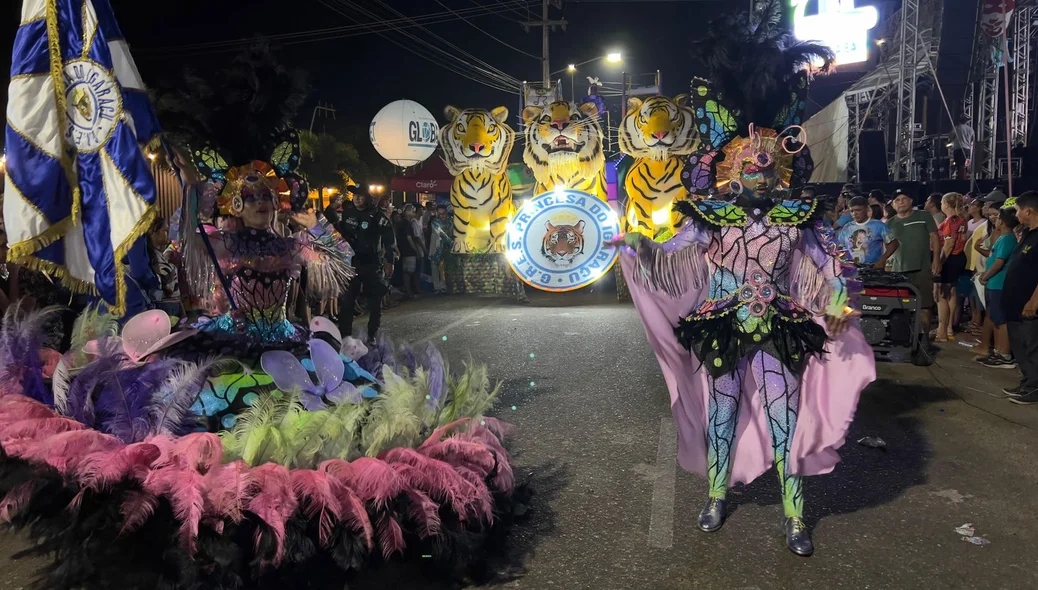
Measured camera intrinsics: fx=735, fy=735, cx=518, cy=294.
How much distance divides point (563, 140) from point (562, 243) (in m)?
2.07

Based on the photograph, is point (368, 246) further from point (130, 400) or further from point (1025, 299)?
point (1025, 299)

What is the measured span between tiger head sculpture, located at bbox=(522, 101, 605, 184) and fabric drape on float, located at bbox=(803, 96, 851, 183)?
10933 mm

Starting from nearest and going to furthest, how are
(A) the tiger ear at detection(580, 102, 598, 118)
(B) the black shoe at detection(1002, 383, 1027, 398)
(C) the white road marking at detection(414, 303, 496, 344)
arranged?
(B) the black shoe at detection(1002, 383, 1027, 398)
(C) the white road marking at detection(414, 303, 496, 344)
(A) the tiger ear at detection(580, 102, 598, 118)

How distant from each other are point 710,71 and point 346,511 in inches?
113

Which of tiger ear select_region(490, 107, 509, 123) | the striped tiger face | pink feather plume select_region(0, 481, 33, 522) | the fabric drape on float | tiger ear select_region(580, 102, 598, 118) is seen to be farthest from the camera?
the fabric drape on float

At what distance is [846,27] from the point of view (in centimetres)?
2628

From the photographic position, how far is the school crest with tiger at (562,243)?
10164 mm

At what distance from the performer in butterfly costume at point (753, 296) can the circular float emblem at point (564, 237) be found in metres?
6.17

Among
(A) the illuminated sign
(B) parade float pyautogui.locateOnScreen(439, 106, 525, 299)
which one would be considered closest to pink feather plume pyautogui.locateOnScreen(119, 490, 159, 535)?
(B) parade float pyautogui.locateOnScreen(439, 106, 525, 299)

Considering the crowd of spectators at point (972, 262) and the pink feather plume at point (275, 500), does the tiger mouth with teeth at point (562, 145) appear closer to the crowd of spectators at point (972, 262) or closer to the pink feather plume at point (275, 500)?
the crowd of spectators at point (972, 262)

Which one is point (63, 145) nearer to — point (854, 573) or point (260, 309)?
point (260, 309)

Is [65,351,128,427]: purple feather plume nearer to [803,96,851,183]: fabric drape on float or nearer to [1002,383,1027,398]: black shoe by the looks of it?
[1002,383,1027,398]: black shoe

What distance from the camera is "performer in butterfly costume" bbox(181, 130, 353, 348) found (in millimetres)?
3934

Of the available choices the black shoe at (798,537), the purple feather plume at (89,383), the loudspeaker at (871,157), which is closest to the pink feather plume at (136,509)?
the purple feather plume at (89,383)
